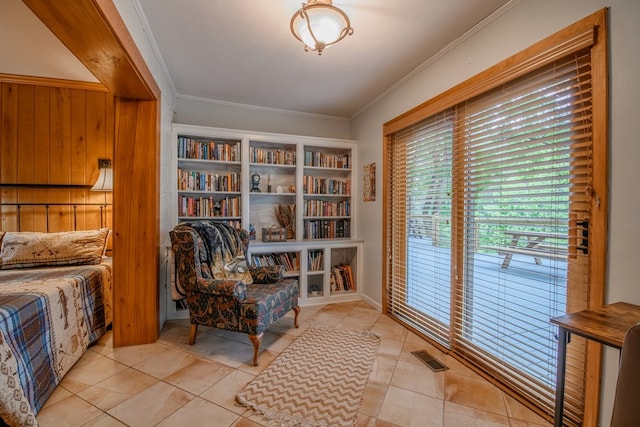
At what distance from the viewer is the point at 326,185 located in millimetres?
3658

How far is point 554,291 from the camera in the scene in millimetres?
1539

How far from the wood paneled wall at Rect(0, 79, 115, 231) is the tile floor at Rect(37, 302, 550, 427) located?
1.39 metres

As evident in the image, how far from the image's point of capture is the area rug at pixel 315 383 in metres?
1.53

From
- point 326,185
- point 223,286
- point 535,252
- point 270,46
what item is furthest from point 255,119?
point 535,252

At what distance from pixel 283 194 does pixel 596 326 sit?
2.93m

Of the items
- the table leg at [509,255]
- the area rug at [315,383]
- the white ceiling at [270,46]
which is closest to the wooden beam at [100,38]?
the white ceiling at [270,46]

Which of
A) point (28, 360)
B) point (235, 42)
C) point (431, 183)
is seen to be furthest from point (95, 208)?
point (431, 183)

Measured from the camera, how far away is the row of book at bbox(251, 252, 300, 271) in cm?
324

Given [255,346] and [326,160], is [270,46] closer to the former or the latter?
[326,160]

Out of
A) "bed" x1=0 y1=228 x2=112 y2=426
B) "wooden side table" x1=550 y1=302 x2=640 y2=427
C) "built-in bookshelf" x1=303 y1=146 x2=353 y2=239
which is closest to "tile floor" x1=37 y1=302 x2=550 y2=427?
"bed" x1=0 y1=228 x2=112 y2=426

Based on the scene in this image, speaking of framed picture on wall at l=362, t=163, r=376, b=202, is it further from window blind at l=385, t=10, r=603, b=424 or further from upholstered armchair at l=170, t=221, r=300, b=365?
upholstered armchair at l=170, t=221, r=300, b=365

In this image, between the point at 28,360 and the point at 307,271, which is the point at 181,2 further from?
the point at 307,271

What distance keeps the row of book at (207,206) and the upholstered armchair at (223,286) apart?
24.8 inches

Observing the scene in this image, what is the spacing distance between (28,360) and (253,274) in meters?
1.52
